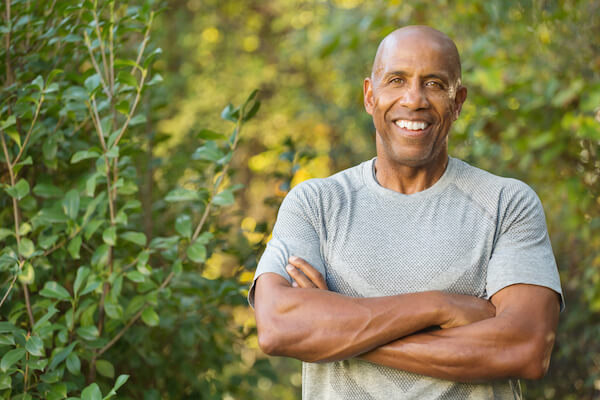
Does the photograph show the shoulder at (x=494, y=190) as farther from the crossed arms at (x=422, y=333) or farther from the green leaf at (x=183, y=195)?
the green leaf at (x=183, y=195)

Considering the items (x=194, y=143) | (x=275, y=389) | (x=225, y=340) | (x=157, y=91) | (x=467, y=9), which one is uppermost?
(x=467, y=9)

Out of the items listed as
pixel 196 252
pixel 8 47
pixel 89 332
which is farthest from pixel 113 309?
pixel 8 47

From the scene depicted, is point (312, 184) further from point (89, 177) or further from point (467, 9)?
point (467, 9)

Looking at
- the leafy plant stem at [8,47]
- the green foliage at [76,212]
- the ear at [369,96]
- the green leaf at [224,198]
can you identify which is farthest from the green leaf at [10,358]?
the ear at [369,96]

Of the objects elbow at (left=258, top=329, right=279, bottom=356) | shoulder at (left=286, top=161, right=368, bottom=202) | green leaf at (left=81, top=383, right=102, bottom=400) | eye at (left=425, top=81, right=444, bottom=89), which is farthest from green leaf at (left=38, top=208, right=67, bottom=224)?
eye at (left=425, top=81, right=444, bottom=89)

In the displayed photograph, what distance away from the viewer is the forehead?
1.95 metres

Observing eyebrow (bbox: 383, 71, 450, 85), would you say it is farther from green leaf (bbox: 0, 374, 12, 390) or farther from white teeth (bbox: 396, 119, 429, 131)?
green leaf (bbox: 0, 374, 12, 390)

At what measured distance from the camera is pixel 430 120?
198 cm

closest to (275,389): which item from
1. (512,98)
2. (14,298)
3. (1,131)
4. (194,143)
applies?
(194,143)

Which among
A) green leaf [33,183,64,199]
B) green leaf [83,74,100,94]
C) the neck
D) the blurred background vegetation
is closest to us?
the neck

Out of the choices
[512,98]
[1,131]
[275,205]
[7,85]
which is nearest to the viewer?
[1,131]

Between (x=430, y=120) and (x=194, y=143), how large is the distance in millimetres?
2606

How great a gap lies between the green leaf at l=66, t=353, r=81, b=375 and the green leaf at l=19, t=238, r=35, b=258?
36cm

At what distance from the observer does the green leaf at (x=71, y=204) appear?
234 cm
